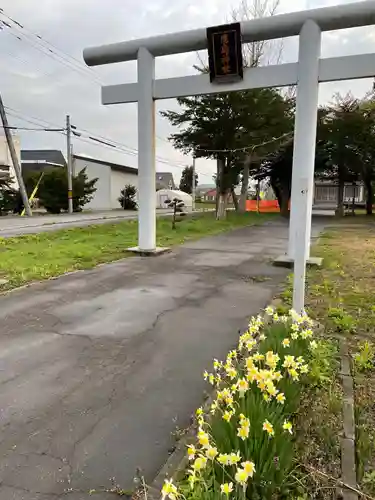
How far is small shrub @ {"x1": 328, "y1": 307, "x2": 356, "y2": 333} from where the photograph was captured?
401cm

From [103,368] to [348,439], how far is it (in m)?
1.87

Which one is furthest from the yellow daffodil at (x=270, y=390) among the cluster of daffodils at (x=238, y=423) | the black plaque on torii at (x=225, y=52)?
the black plaque on torii at (x=225, y=52)

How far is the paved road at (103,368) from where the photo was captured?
2.09 metres

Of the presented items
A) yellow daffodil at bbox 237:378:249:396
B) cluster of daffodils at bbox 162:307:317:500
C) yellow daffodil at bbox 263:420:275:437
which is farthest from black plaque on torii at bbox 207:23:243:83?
yellow daffodil at bbox 263:420:275:437

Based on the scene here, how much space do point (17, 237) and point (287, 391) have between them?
36.7 ft

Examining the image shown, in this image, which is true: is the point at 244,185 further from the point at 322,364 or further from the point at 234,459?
the point at 234,459

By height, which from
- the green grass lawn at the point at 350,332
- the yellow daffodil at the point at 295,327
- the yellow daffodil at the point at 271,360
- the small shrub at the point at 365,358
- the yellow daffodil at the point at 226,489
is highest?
the yellow daffodil at the point at 271,360

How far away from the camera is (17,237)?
39.0 feet

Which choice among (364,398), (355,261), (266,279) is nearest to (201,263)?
(266,279)

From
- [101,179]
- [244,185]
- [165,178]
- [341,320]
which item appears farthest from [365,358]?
[165,178]

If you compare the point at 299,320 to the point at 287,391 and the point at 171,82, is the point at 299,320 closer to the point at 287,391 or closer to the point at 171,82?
the point at 287,391

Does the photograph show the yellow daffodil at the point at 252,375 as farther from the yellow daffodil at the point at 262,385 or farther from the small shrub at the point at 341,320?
the small shrub at the point at 341,320

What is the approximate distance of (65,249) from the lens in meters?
9.48

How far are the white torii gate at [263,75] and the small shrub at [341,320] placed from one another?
5.11 feet
